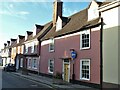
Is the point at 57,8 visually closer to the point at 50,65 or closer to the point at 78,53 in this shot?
the point at 50,65

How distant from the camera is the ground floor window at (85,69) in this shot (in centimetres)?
2077

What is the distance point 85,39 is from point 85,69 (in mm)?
2783

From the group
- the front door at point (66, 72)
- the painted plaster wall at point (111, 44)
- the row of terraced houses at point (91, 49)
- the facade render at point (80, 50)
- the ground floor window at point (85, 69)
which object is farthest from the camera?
the front door at point (66, 72)

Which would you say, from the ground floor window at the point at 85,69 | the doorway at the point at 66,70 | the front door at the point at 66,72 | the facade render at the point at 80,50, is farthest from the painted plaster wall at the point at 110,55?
the front door at the point at 66,72

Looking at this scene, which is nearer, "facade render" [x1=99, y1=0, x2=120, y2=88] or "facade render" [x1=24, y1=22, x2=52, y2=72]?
"facade render" [x1=99, y1=0, x2=120, y2=88]

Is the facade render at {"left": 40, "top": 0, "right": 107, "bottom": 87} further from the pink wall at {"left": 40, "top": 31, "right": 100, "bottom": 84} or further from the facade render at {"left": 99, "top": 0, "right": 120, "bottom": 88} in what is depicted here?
the facade render at {"left": 99, "top": 0, "right": 120, "bottom": 88}

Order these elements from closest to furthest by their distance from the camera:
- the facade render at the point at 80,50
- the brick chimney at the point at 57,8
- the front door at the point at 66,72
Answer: the facade render at the point at 80,50 < the front door at the point at 66,72 < the brick chimney at the point at 57,8

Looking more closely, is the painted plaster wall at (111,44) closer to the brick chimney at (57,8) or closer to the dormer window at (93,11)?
the dormer window at (93,11)

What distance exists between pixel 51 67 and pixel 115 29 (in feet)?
46.0

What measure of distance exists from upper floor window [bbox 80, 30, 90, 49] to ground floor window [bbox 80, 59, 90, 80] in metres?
1.32

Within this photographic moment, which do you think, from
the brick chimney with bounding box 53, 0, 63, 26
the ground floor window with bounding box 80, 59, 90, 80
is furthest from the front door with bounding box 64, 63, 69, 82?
the brick chimney with bounding box 53, 0, 63, 26

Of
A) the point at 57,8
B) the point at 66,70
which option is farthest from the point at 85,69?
the point at 57,8

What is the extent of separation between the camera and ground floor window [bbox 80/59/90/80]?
818 inches

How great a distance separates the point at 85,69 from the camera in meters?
21.2
